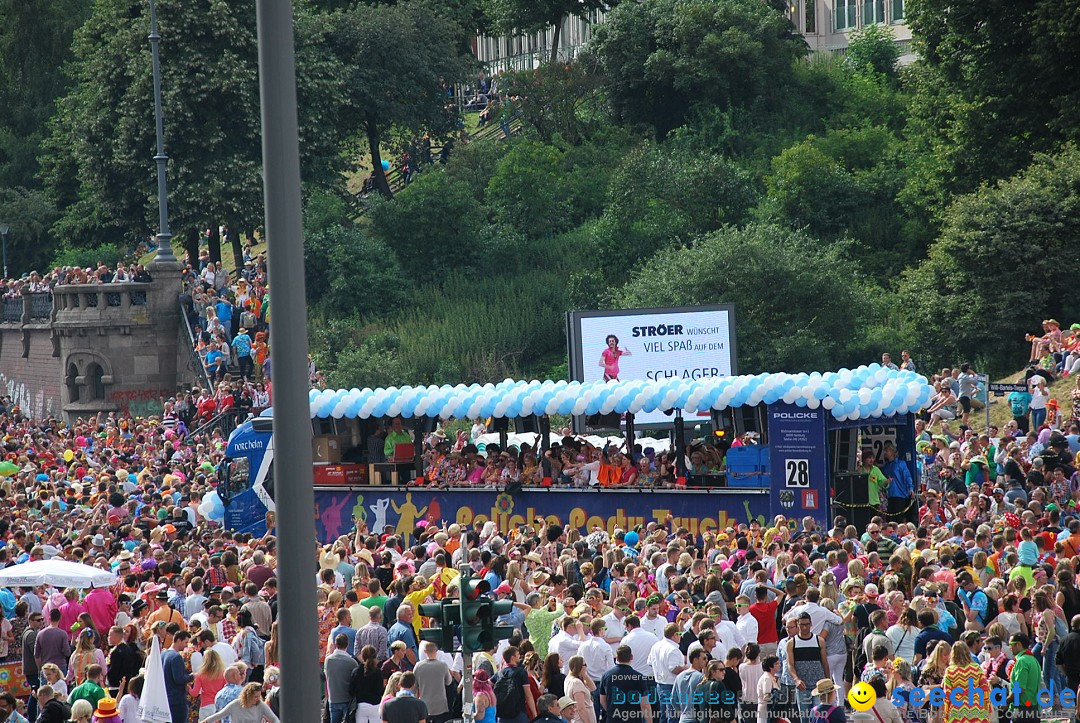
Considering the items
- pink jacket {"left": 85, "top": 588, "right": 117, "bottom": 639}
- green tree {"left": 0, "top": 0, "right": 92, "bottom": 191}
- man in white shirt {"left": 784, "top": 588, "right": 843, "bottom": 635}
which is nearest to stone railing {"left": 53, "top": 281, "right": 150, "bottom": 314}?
green tree {"left": 0, "top": 0, "right": 92, "bottom": 191}

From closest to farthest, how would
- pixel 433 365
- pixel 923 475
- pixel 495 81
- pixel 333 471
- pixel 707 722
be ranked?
pixel 707 722, pixel 923 475, pixel 333 471, pixel 433 365, pixel 495 81

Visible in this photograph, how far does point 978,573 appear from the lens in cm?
1680

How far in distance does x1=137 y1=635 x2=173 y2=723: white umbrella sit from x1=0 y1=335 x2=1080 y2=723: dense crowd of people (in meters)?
0.30

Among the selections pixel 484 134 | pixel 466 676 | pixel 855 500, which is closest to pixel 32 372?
pixel 484 134

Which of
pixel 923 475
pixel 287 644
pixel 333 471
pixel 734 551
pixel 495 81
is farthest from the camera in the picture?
pixel 495 81

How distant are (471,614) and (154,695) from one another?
322 cm

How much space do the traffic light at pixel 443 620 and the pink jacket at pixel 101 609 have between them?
18.8 ft

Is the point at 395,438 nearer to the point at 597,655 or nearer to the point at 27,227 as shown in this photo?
the point at 597,655

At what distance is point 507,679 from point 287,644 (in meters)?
5.83

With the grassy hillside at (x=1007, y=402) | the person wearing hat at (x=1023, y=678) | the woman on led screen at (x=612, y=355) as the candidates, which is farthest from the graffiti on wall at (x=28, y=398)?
the person wearing hat at (x=1023, y=678)

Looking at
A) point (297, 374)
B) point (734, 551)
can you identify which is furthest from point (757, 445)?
point (297, 374)

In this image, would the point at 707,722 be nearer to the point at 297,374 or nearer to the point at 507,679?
the point at 507,679

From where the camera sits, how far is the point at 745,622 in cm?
1546

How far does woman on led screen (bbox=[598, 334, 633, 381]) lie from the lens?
33844mm
